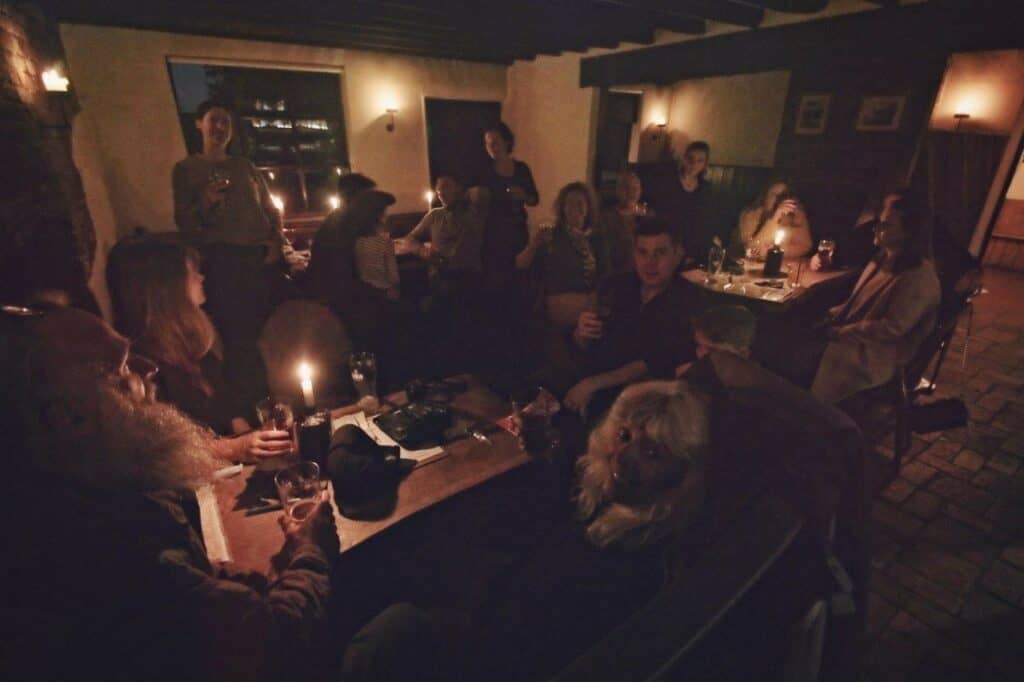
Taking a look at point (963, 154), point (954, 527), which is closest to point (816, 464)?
point (954, 527)

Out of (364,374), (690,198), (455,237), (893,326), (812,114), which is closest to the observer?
(364,374)

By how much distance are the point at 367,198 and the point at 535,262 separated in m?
1.32

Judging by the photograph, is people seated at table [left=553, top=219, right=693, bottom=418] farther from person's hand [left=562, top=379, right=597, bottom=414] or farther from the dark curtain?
the dark curtain

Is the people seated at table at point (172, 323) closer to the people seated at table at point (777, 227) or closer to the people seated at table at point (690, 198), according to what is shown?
the people seated at table at point (690, 198)

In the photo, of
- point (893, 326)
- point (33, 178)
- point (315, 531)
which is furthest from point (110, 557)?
point (893, 326)

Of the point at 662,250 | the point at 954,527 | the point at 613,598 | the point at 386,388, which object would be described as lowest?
the point at 954,527

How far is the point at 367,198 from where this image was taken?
10.3 ft

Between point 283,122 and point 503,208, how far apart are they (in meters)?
4.70

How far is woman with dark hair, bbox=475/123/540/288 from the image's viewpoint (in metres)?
4.01

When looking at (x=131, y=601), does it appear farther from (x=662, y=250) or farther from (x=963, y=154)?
(x=963, y=154)

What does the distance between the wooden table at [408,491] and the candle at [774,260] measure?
2.94m

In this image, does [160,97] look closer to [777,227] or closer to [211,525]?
[211,525]

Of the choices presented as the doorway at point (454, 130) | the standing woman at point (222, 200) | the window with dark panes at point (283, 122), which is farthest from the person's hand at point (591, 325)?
the doorway at point (454, 130)

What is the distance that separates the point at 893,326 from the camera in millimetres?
2828
